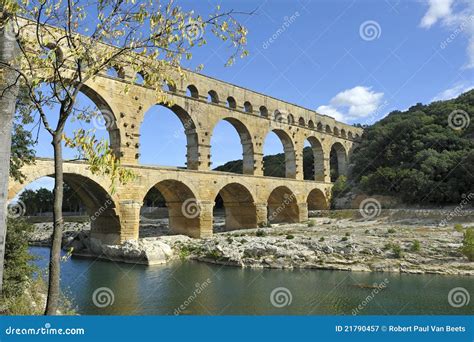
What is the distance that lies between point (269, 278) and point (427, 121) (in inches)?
1276

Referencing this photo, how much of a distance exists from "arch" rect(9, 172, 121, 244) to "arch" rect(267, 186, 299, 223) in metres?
15.9

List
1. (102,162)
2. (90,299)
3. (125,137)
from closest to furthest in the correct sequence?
(102,162) → (90,299) → (125,137)

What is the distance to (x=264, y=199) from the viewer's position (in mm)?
31391

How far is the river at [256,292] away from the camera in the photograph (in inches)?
A: 445

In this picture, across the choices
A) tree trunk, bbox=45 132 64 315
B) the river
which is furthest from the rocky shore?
tree trunk, bbox=45 132 64 315

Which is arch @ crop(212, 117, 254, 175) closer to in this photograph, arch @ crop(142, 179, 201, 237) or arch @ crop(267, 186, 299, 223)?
arch @ crop(267, 186, 299, 223)

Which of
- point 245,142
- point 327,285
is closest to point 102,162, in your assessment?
point 327,285

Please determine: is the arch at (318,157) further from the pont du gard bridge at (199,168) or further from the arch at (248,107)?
the arch at (248,107)

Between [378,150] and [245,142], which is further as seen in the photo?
[378,150]

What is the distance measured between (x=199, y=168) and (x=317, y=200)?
1727 centimetres

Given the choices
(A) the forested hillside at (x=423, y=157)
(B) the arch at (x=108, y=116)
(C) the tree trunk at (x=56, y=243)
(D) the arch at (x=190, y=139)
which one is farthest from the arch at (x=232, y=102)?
(C) the tree trunk at (x=56, y=243)

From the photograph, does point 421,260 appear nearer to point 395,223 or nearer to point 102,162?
point 395,223

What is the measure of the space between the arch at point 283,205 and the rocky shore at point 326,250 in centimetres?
964

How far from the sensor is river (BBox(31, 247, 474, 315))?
11.3 metres
